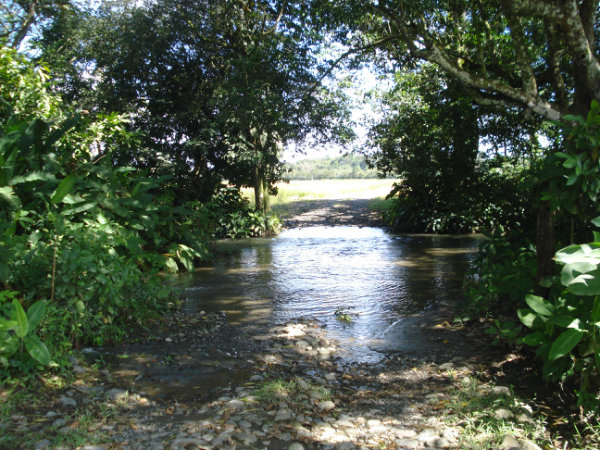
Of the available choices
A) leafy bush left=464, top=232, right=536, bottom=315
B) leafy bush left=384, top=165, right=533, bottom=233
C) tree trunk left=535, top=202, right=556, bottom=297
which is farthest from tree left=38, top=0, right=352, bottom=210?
tree trunk left=535, top=202, right=556, bottom=297

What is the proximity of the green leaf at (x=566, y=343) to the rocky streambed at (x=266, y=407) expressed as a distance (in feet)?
1.79

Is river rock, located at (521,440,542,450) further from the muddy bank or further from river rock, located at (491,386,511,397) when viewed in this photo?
the muddy bank

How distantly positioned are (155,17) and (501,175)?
11283 millimetres

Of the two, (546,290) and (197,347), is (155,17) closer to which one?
(197,347)

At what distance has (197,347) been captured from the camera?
16.3ft

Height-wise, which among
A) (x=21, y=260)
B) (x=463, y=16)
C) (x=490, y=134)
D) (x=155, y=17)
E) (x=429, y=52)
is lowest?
(x=21, y=260)

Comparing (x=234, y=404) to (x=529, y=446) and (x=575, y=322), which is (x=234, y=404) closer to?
(x=529, y=446)

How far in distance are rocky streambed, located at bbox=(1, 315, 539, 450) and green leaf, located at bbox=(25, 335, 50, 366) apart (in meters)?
0.32

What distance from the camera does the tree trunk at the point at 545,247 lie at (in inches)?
173

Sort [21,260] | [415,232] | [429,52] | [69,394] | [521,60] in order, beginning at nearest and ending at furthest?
[69,394], [21,260], [521,60], [429,52], [415,232]

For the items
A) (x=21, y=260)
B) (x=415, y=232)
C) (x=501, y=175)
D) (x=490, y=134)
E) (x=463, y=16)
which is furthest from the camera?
(x=415, y=232)

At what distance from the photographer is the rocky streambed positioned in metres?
3.00

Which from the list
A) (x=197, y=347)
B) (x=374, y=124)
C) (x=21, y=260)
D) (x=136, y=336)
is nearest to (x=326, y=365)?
(x=197, y=347)

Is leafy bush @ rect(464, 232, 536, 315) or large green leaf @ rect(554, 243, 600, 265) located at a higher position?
large green leaf @ rect(554, 243, 600, 265)
